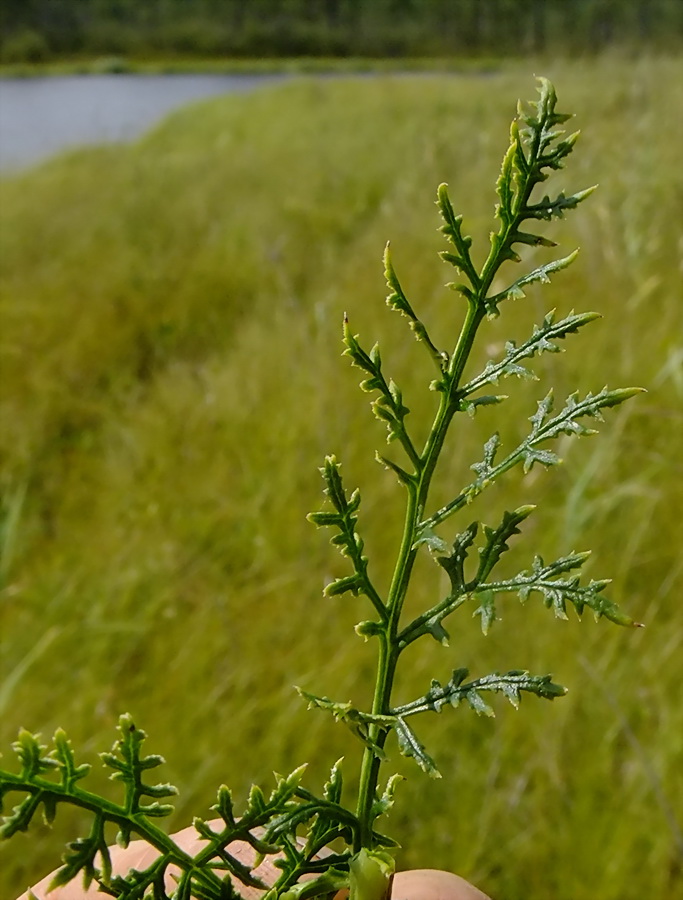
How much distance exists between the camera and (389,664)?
1.03 feet

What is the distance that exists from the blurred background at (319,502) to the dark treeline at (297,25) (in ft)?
7.82

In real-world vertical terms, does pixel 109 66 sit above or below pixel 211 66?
below

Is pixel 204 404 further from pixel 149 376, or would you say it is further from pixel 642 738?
pixel 642 738

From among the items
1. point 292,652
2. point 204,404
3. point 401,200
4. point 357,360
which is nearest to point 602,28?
point 401,200

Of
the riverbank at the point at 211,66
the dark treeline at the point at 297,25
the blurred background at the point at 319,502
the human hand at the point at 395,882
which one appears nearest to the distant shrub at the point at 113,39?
the dark treeline at the point at 297,25

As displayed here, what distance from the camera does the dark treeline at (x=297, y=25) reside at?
21.6 feet

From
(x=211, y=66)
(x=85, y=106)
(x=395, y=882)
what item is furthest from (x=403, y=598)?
(x=211, y=66)

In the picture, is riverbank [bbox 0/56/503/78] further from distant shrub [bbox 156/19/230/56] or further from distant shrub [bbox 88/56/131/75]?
distant shrub [bbox 156/19/230/56]

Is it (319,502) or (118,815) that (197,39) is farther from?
(118,815)

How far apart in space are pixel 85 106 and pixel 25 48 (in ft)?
3.52

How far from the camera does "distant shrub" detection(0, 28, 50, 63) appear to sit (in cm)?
910

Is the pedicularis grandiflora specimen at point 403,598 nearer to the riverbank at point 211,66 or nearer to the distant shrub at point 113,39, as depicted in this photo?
the riverbank at point 211,66

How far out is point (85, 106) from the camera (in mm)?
9148

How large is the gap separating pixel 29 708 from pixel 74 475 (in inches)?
45.1
